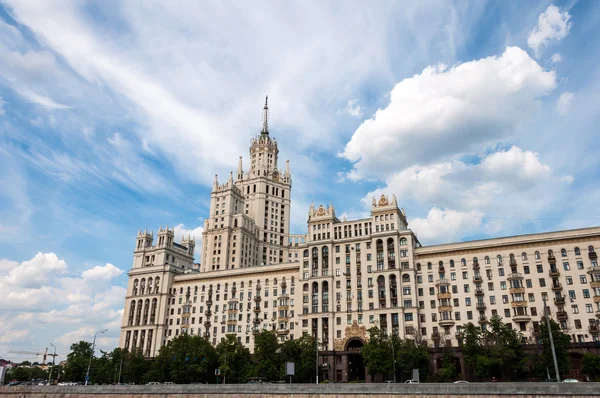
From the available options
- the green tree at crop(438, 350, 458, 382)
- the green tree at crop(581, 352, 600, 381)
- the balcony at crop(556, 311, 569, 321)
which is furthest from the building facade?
the green tree at crop(581, 352, 600, 381)

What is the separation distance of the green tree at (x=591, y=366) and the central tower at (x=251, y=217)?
100682 mm

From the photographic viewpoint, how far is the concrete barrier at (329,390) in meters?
54.6

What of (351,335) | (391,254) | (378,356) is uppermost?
(391,254)

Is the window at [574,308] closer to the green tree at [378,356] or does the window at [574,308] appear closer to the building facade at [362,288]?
the building facade at [362,288]

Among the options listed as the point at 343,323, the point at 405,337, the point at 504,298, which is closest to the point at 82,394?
the point at 343,323

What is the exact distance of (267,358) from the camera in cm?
10312

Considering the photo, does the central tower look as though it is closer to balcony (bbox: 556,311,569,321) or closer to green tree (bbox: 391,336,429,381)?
green tree (bbox: 391,336,429,381)

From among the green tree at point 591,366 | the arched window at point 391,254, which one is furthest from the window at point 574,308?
the arched window at point 391,254

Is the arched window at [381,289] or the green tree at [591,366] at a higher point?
the arched window at [381,289]

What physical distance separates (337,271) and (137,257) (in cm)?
6707

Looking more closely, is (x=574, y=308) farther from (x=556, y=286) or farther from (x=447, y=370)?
(x=447, y=370)

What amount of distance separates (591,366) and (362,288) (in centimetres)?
4826

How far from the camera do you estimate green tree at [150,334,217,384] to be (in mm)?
107000

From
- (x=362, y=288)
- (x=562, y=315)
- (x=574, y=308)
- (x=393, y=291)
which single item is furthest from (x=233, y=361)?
(x=574, y=308)
